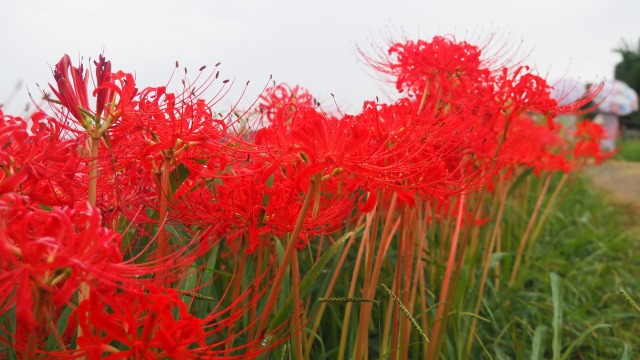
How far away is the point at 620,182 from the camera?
7754 mm

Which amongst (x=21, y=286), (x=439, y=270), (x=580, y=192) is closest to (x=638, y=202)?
(x=580, y=192)

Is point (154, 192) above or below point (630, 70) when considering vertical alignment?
below

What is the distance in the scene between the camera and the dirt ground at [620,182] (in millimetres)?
6543

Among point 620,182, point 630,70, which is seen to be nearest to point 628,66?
point 630,70

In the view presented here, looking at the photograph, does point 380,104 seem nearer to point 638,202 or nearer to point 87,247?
point 87,247

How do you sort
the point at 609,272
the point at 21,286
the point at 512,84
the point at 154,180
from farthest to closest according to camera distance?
the point at 609,272, the point at 512,84, the point at 154,180, the point at 21,286

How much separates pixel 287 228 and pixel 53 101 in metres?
0.47

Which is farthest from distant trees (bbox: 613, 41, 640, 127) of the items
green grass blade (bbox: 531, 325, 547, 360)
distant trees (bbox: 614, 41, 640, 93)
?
green grass blade (bbox: 531, 325, 547, 360)

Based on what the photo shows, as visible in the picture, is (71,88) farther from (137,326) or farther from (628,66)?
(628,66)

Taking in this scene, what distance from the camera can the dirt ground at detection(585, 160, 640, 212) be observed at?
21.5ft

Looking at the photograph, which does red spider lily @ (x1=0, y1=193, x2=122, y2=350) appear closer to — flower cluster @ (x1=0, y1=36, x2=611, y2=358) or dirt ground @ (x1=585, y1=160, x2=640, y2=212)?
flower cluster @ (x1=0, y1=36, x2=611, y2=358)

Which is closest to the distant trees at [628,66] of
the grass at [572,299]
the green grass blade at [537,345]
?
the grass at [572,299]

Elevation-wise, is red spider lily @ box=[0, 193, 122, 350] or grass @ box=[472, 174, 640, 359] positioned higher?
red spider lily @ box=[0, 193, 122, 350]

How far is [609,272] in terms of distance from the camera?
12.5 feet
